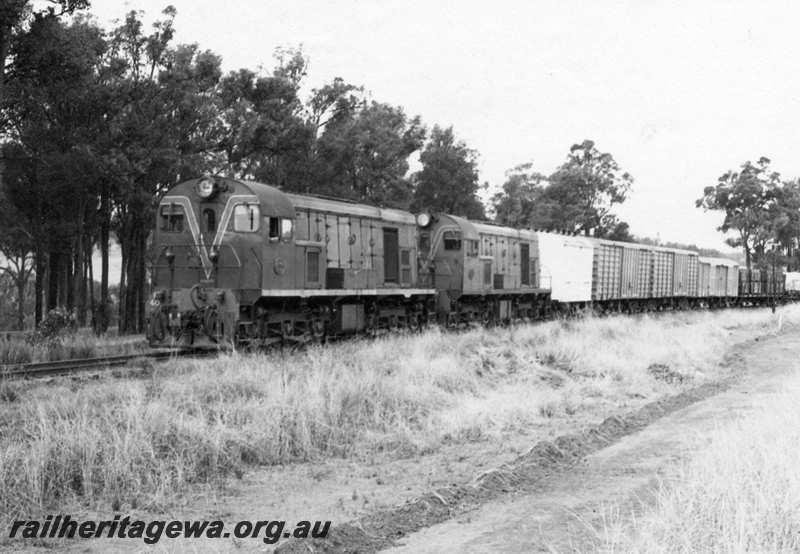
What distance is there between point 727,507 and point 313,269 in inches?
558

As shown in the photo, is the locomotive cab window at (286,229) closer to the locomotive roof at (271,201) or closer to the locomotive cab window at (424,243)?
the locomotive roof at (271,201)

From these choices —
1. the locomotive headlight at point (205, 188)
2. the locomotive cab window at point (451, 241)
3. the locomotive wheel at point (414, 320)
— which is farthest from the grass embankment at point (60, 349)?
the locomotive cab window at point (451, 241)

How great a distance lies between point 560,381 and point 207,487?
10.0m

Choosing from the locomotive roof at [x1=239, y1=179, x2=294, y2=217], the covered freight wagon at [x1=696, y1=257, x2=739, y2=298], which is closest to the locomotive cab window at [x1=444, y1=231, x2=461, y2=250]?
the locomotive roof at [x1=239, y1=179, x2=294, y2=217]

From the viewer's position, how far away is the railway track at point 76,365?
586 inches

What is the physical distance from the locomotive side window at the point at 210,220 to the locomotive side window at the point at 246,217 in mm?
584

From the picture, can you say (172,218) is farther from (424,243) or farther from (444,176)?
(444,176)

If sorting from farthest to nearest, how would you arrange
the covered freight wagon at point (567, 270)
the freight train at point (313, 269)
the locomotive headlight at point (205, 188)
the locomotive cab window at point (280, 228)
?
the covered freight wagon at point (567, 270)
the locomotive headlight at point (205, 188)
the locomotive cab window at point (280, 228)
the freight train at point (313, 269)

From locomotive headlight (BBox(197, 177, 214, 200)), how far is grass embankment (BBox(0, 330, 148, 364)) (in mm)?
4279

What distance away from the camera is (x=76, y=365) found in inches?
644

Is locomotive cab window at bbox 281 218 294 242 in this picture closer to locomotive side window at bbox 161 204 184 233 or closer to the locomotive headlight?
the locomotive headlight

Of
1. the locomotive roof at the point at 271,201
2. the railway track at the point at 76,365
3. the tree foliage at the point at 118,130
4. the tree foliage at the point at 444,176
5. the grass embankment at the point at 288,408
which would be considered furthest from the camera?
the tree foliage at the point at 444,176

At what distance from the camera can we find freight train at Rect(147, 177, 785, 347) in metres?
17.7

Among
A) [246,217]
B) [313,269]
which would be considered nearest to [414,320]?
[313,269]
